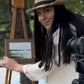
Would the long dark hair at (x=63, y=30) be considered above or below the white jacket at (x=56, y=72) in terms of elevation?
above

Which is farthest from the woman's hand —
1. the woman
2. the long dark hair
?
the long dark hair

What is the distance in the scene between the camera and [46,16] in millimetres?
1952

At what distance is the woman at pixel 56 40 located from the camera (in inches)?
71.6

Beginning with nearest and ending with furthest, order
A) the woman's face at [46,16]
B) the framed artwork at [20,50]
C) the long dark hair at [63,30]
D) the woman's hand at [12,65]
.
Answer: the long dark hair at [63,30]
the woman's face at [46,16]
the woman's hand at [12,65]
the framed artwork at [20,50]

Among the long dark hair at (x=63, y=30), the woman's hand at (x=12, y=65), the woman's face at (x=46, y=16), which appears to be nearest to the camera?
the long dark hair at (x=63, y=30)

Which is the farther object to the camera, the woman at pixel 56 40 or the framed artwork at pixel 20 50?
the framed artwork at pixel 20 50

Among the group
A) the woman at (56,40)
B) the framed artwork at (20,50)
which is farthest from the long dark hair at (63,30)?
the framed artwork at (20,50)

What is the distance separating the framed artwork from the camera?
2.52 meters

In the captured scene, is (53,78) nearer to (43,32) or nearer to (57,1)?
(43,32)

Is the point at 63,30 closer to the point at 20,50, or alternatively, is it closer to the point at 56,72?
the point at 56,72

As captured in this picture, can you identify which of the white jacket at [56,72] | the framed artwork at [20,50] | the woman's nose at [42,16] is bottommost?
the white jacket at [56,72]

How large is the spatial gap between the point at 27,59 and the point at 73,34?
2.79 feet

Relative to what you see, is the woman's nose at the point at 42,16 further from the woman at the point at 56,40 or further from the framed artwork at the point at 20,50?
the framed artwork at the point at 20,50

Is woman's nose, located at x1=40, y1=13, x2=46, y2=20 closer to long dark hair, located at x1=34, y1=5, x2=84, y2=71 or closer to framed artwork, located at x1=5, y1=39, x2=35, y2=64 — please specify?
long dark hair, located at x1=34, y1=5, x2=84, y2=71
